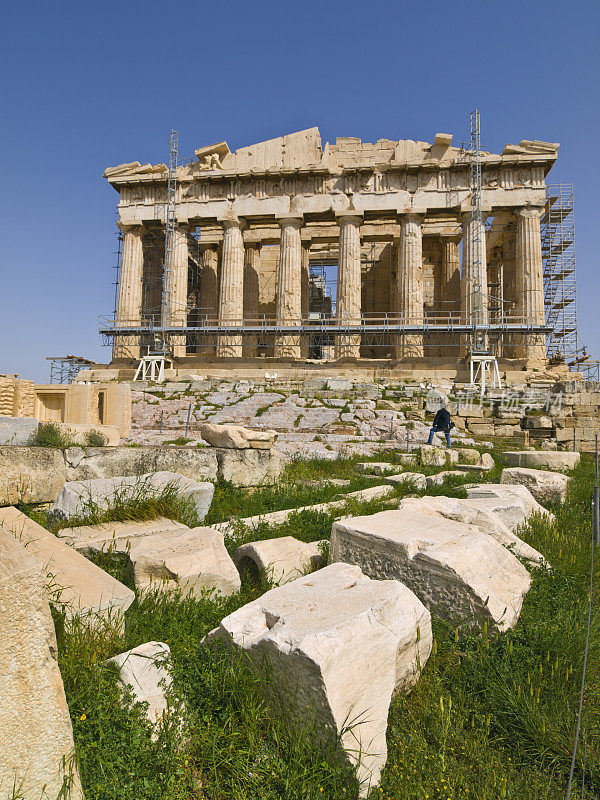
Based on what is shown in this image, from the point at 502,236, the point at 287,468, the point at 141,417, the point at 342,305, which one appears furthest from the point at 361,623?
the point at 502,236

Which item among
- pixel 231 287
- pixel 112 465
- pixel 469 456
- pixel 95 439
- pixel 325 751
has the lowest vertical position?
pixel 325 751

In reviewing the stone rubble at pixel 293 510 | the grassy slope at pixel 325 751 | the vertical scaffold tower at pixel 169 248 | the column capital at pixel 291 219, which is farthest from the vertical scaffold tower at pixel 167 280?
→ the grassy slope at pixel 325 751

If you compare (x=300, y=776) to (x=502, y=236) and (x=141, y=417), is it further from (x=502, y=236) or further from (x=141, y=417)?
(x=502, y=236)

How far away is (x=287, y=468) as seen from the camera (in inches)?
316

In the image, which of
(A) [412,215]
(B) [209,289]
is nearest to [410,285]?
(A) [412,215]

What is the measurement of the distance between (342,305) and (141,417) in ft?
40.9

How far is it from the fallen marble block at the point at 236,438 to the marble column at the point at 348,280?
55.1ft

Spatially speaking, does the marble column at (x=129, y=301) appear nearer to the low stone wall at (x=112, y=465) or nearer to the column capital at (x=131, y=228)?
the column capital at (x=131, y=228)

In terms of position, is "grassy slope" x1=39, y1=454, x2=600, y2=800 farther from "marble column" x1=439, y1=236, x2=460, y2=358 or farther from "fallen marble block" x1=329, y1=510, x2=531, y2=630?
"marble column" x1=439, y1=236, x2=460, y2=358

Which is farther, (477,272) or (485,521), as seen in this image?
(477,272)

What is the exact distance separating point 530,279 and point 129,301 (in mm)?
19893

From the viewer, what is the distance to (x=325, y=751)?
2.01 meters

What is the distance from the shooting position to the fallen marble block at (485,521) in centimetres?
413

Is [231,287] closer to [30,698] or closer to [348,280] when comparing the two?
[348,280]
